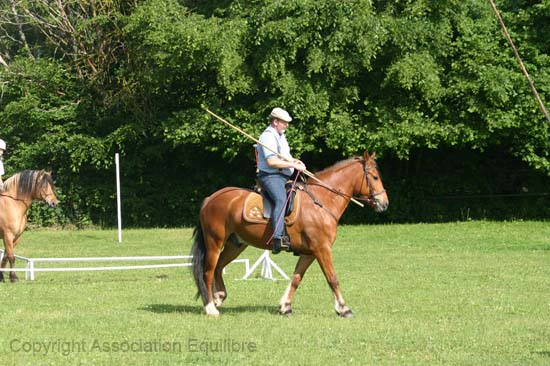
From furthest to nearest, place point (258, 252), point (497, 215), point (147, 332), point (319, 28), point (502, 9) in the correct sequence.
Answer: point (497, 215) < point (502, 9) < point (319, 28) < point (258, 252) < point (147, 332)

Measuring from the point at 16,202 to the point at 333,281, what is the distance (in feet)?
26.9

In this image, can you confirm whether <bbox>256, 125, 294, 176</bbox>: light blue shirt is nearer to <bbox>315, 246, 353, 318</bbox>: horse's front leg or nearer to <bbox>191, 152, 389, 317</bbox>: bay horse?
<bbox>191, 152, 389, 317</bbox>: bay horse

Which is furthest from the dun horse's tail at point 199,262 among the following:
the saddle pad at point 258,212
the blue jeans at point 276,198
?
the blue jeans at point 276,198

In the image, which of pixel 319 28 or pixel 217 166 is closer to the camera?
pixel 319 28

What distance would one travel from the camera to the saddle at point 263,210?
496 inches

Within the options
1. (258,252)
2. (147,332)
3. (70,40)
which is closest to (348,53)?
(258,252)

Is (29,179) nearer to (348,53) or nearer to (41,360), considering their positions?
(41,360)

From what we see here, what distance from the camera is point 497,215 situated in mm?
32000

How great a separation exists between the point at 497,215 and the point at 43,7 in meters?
17.3

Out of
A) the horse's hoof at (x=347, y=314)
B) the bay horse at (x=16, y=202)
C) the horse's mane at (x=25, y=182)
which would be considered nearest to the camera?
the horse's hoof at (x=347, y=314)

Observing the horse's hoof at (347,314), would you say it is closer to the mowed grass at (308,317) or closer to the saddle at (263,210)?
the mowed grass at (308,317)

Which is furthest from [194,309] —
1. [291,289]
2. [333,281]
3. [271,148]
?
[271,148]

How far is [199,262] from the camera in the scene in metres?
13.0

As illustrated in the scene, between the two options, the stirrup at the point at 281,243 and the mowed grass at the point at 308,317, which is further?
the stirrup at the point at 281,243
